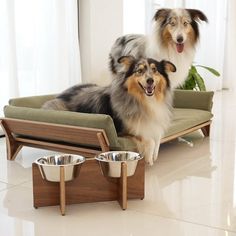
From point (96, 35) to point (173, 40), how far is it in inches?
73.3

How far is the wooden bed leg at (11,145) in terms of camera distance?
2.96 m

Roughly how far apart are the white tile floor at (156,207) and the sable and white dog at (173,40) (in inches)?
34.1

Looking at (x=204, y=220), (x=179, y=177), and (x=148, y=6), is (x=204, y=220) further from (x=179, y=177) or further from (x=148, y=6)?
(x=148, y=6)

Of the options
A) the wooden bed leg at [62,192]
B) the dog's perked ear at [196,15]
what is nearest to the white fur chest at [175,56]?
the dog's perked ear at [196,15]

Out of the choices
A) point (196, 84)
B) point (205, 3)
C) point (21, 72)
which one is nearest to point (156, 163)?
point (21, 72)

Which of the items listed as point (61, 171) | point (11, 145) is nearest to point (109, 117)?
point (61, 171)

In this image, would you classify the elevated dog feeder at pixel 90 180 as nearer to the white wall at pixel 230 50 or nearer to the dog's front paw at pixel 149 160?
the dog's front paw at pixel 149 160

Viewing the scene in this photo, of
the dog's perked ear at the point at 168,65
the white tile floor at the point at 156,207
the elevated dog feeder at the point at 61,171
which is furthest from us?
the dog's perked ear at the point at 168,65

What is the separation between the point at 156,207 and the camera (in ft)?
6.93

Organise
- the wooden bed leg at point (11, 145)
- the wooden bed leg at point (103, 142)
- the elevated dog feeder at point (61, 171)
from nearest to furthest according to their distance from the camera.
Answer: the elevated dog feeder at point (61, 171) < the wooden bed leg at point (103, 142) < the wooden bed leg at point (11, 145)

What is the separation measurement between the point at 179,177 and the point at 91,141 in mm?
650

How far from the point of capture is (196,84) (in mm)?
5066

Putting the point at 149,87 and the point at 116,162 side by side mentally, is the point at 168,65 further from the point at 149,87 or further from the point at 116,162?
the point at 116,162

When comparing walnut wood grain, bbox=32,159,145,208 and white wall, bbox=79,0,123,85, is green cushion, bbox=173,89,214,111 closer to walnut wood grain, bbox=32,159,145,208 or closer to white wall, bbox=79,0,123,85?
white wall, bbox=79,0,123,85
